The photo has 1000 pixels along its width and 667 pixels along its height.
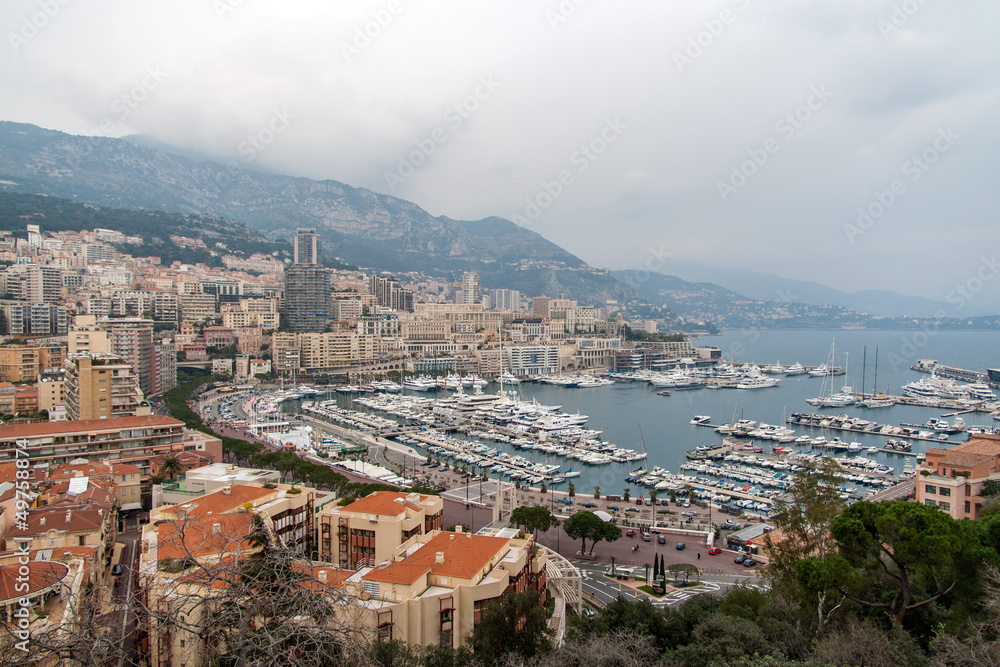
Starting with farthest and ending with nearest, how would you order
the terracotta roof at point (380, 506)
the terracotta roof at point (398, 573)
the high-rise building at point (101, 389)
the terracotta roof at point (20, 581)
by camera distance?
the high-rise building at point (101, 389), the terracotta roof at point (380, 506), the terracotta roof at point (398, 573), the terracotta roof at point (20, 581)

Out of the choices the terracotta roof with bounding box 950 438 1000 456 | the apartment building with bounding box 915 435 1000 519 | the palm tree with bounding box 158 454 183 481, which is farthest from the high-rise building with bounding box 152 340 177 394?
the terracotta roof with bounding box 950 438 1000 456

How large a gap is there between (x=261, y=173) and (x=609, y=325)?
8837 centimetres

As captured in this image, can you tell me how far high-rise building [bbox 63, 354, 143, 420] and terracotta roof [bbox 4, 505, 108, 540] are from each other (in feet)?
30.5

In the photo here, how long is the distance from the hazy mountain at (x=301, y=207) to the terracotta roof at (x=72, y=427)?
8250 cm

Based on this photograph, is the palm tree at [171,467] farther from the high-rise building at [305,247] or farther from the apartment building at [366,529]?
the high-rise building at [305,247]

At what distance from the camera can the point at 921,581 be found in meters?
7.02

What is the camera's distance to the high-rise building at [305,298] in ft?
178

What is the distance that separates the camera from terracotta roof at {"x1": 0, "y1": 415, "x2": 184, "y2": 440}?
14.5m

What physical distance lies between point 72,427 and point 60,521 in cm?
659

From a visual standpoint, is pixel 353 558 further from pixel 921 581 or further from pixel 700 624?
pixel 921 581

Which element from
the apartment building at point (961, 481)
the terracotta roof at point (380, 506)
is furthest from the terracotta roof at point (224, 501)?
the apartment building at point (961, 481)

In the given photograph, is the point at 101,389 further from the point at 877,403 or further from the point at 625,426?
the point at 877,403

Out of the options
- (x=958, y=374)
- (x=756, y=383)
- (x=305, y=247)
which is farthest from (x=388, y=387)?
(x=958, y=374)

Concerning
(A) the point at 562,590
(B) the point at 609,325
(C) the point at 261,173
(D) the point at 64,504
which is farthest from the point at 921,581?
(C) the point at 261,173
